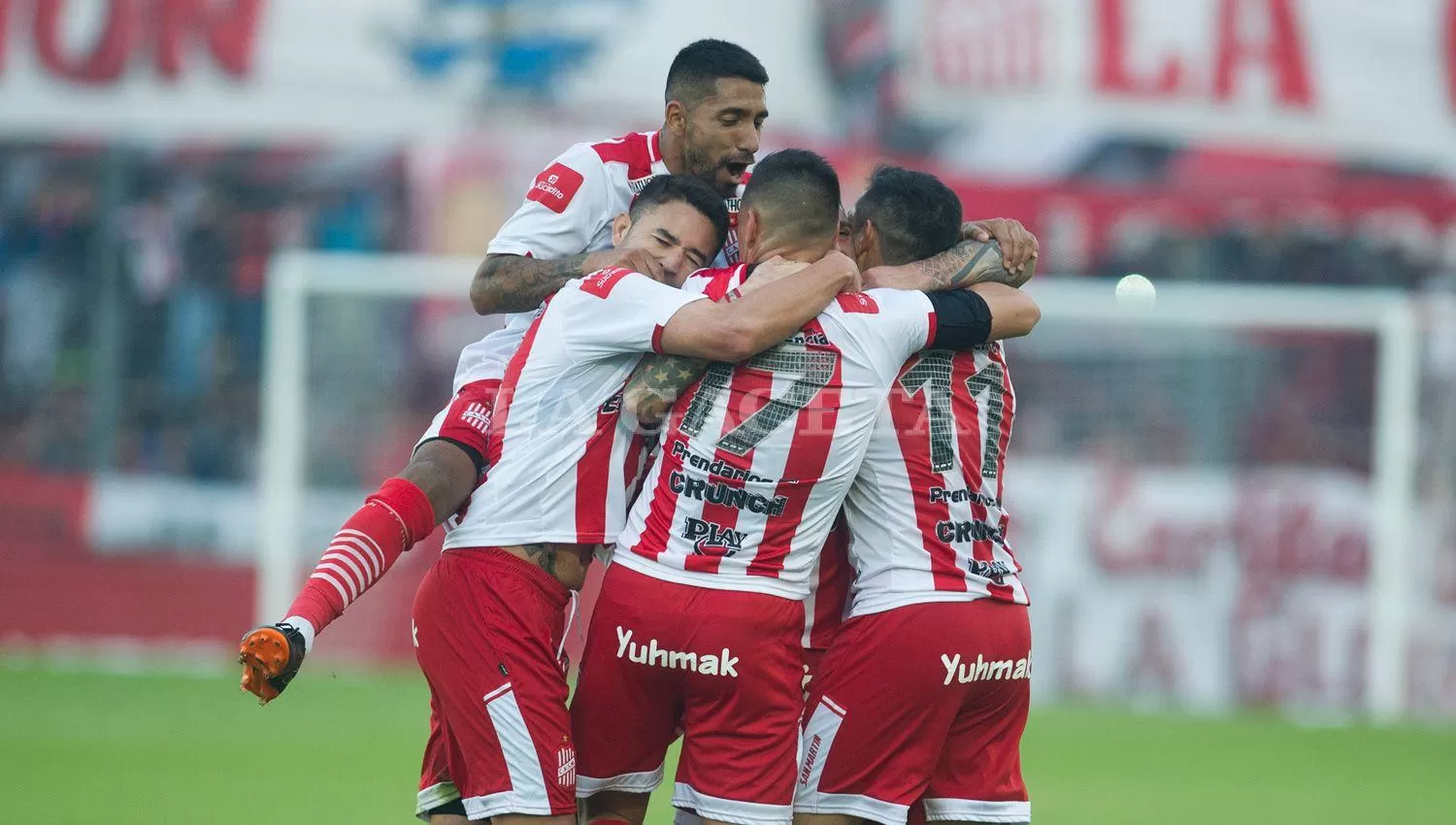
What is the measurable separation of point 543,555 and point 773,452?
741mm

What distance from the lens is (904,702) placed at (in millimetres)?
4664

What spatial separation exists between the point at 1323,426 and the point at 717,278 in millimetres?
9064

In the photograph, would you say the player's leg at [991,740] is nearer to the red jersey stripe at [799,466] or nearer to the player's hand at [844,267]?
the red jersey stripe at [799,466]

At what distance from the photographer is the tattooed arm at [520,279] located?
5.16 metres

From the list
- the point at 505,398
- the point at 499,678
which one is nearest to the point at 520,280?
the point at 505,398

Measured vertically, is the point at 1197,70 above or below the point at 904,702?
above

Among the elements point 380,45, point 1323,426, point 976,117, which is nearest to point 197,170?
point 380,45

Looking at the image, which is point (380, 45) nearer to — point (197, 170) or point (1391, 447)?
point (197, 170)

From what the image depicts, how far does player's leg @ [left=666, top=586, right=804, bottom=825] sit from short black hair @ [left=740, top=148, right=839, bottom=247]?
101 cm

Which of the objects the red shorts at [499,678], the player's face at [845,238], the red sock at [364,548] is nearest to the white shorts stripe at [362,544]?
the red sock at [364,548]

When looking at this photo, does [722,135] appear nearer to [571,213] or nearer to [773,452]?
[571,213]

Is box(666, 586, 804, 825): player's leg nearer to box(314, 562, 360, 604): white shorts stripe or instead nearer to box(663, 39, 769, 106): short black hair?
box(314, 562, 360, 604): white shorts stripe

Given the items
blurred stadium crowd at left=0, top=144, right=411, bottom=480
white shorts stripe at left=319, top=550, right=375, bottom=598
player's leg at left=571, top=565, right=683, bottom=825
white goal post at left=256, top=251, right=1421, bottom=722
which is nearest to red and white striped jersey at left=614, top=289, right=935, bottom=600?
player's leg at left=571, top=565, right=683, bottom=825

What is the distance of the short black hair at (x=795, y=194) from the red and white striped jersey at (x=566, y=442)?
15.1 inches
